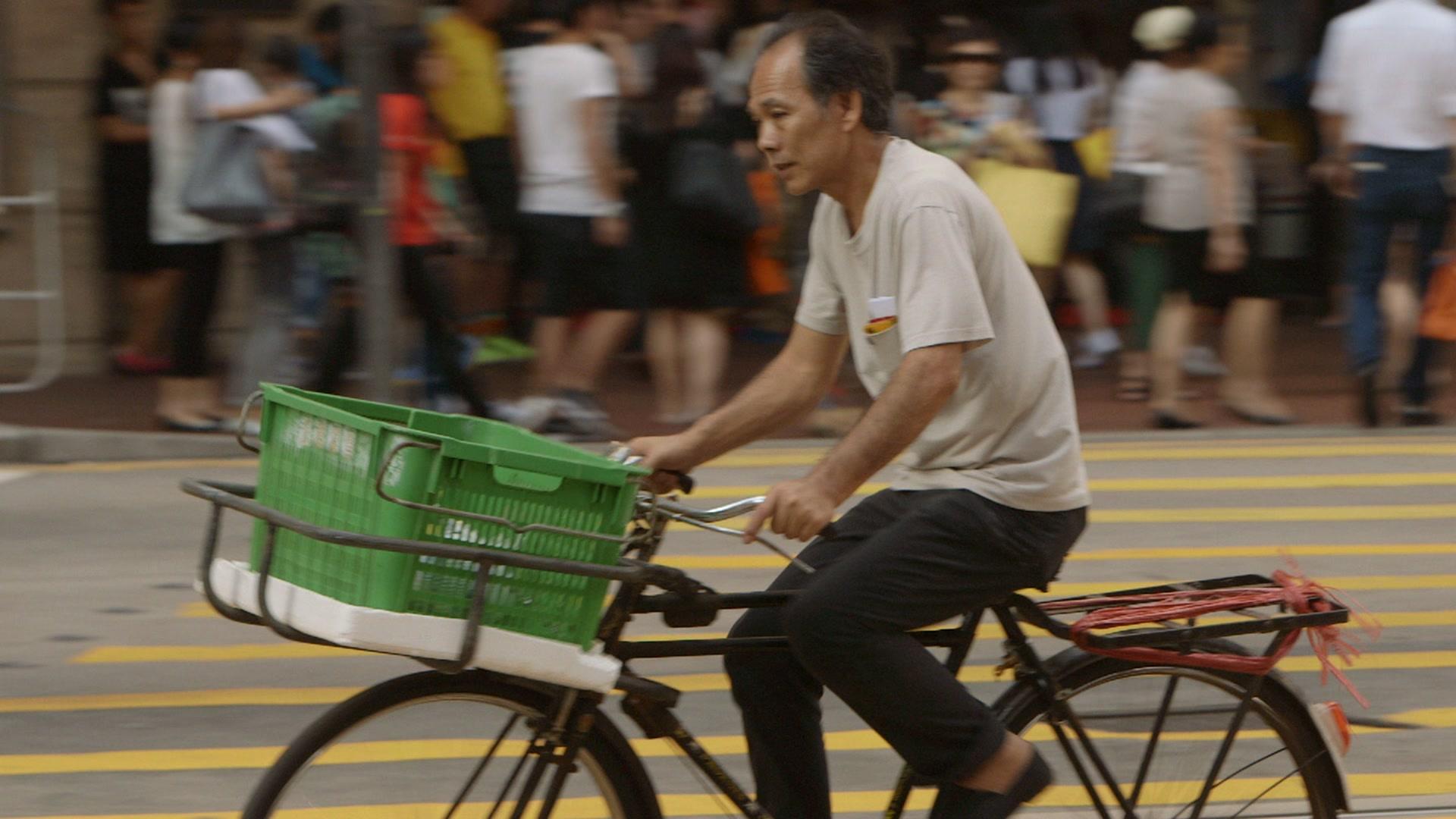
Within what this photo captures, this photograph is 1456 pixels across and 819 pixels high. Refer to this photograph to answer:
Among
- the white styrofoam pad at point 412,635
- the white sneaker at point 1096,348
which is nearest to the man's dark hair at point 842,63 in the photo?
the white styrofoam pad at point 412,635

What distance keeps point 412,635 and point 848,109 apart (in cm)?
109

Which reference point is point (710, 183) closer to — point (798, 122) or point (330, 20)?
point (330, 20)

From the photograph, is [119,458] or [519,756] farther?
[119,458]

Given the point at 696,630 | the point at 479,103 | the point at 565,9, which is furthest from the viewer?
the point at 479,103

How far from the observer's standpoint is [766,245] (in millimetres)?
9898

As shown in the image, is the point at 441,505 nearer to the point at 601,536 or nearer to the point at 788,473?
the point at 601,536

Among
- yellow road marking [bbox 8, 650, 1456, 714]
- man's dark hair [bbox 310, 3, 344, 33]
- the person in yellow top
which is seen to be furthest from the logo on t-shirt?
the person in yellow top

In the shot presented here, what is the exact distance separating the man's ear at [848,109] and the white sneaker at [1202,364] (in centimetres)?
780

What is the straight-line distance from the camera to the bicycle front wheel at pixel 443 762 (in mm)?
3279

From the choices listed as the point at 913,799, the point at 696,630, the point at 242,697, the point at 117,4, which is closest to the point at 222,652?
the point at 242,697

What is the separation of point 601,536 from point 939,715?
687 mm

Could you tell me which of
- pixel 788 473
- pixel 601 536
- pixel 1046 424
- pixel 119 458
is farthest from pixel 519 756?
pixel 119 458

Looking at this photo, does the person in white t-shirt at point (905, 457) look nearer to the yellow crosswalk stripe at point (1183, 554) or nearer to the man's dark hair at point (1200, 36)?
the yellow crosswalk stripe at point (1183, 554)

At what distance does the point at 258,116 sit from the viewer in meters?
9.09
